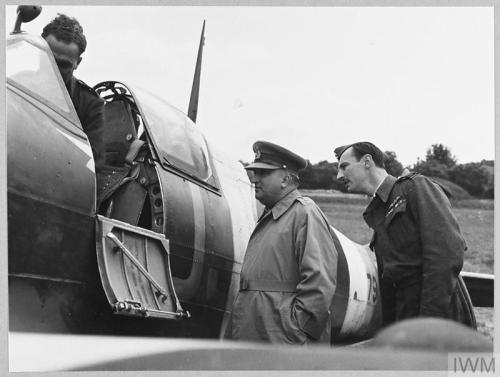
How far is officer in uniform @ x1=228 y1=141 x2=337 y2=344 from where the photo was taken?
3359mm

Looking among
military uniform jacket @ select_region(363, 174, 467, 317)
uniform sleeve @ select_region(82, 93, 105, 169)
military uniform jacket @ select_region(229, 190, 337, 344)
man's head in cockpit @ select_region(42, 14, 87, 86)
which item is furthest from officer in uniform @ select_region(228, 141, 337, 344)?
man's head in cockpit @ select_region(42, 14, 87, 86)

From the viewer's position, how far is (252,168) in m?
3.87

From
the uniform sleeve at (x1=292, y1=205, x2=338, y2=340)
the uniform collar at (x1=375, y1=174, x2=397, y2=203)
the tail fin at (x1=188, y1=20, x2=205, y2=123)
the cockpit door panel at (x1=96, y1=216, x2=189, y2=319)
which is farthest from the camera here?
the tail fin at (x1=188, y1=20, x2=205, y2=123)

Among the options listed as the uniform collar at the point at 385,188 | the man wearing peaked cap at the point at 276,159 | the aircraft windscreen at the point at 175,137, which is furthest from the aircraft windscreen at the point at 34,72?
the uniform collar at the point at 385,188

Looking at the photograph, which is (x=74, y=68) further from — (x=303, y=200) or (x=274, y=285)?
(x=274, y=285)

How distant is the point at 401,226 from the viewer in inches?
144

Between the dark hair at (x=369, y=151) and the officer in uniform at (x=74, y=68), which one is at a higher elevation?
the officer in uniform at (x=74, y=68)

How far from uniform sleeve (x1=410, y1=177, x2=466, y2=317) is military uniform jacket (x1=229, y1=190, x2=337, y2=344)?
0.47 meters

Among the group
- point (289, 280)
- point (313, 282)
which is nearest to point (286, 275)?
point (289, 280)

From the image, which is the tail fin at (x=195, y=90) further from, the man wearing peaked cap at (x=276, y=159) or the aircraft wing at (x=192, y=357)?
the aircraft wing at (x=192, y=357)

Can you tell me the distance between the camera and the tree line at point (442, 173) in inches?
428

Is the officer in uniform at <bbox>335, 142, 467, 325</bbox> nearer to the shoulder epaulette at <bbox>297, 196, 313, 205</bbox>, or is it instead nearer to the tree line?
the shoulder epaulette at <bbox>297, 196, 313, 205</bbox>

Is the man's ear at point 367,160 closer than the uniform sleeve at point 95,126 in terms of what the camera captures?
No

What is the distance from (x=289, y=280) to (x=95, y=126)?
1.31m
